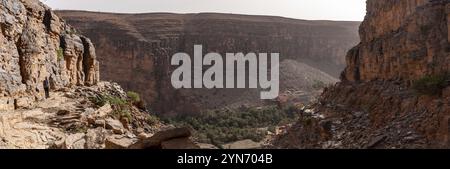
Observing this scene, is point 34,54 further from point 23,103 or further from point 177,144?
point 177,144

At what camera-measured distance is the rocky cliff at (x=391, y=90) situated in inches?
704

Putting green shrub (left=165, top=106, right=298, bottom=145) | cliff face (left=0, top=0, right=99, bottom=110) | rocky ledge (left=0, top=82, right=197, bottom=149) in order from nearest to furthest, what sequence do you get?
rocky ledge (left=0, top=82, right=197, bottom=149) < cliff face (left=0, top=0, right=99, bottom=110) < green shrub (left=165, top=106, right=298, bottom=145)

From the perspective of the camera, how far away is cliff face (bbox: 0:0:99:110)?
47.3ft

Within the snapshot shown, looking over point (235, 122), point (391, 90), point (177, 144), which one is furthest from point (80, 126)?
point (235, 122)

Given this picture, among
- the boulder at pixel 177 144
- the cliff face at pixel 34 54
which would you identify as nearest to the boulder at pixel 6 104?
the cliff face at pixel 34 54

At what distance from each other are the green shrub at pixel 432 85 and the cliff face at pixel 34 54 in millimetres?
14009

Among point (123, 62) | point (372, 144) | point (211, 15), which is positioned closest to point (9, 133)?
point (372, 144)

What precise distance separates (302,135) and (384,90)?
5.06m

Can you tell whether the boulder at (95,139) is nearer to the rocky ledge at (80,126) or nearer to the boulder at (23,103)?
the rocky ledge at (80,126)

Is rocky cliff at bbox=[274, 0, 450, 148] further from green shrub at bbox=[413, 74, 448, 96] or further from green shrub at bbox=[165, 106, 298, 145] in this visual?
green shrub at bbox=[165, 106, 298, 145]

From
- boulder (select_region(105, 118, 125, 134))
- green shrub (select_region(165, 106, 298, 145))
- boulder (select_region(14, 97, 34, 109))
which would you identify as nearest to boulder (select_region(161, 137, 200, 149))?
boulder (select_region(14, 97, 34, 109))
